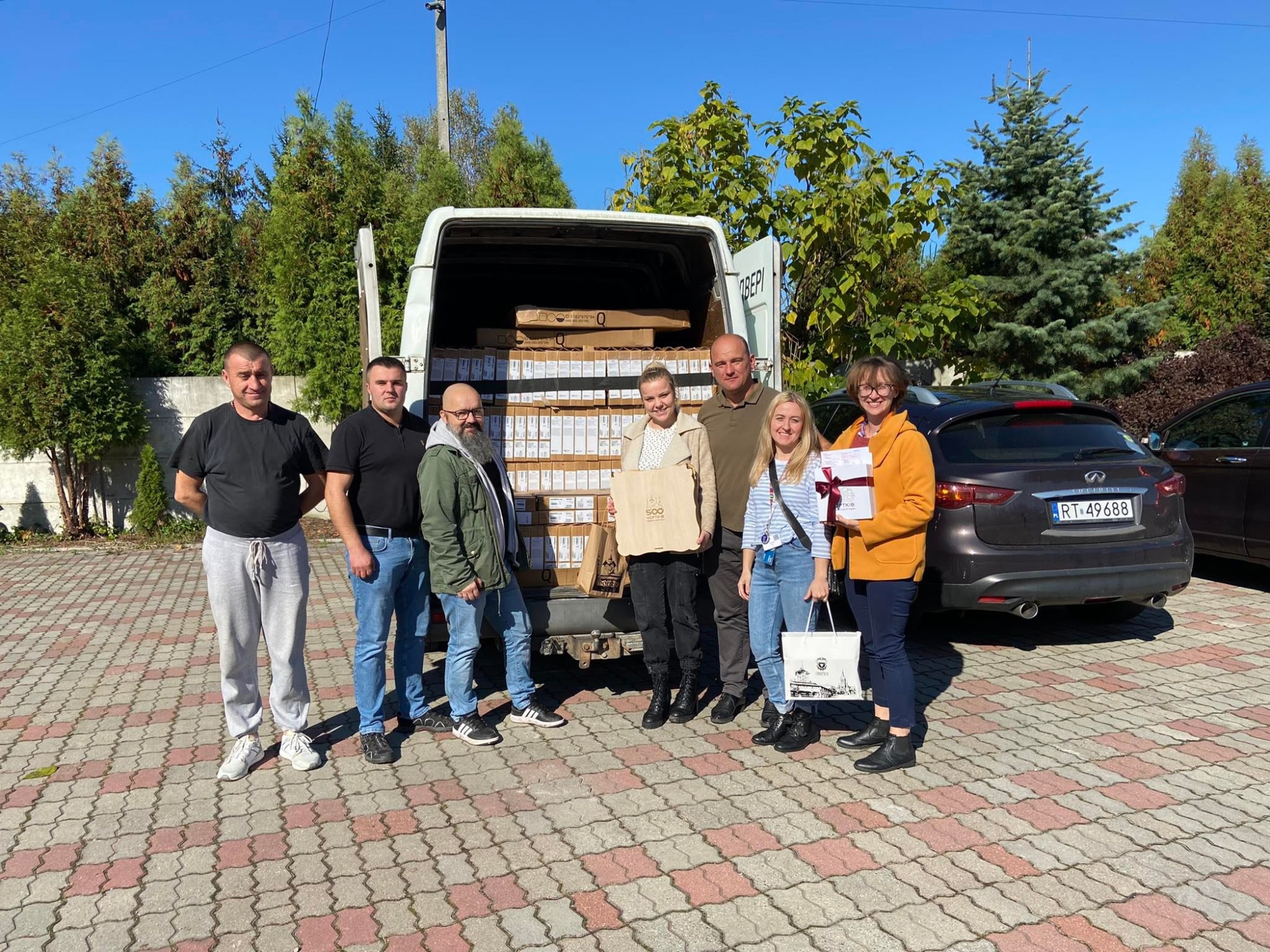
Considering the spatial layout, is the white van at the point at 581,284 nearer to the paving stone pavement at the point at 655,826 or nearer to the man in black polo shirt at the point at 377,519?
the man in black polo shirt at the point at 377,519

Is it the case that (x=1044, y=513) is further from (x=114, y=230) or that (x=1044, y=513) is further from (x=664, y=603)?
(x=114, y=230)

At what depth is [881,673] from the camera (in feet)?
13.8

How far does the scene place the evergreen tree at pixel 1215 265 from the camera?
22.5 meters

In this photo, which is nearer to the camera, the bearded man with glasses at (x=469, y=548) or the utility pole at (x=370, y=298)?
the bearded man with glasses at (x=469, y=548)

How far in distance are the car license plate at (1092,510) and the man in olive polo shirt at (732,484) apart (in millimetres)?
2116

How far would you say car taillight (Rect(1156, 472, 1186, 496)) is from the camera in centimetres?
580

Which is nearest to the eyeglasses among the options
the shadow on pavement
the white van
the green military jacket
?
the green military jacket

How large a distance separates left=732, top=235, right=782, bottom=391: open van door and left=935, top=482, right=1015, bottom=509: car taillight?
127 cm

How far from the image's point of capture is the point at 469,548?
438 cm

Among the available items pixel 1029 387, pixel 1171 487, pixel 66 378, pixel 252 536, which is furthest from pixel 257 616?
pixel 66 378

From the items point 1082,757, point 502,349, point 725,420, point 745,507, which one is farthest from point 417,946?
point 502,349

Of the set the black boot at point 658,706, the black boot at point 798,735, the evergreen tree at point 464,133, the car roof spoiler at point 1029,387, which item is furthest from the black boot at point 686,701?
the evergreen tree at point 464,133

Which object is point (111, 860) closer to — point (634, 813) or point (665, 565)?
point (634, 813)

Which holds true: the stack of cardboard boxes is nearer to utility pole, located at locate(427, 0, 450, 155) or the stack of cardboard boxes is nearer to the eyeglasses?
the eyeglasses
